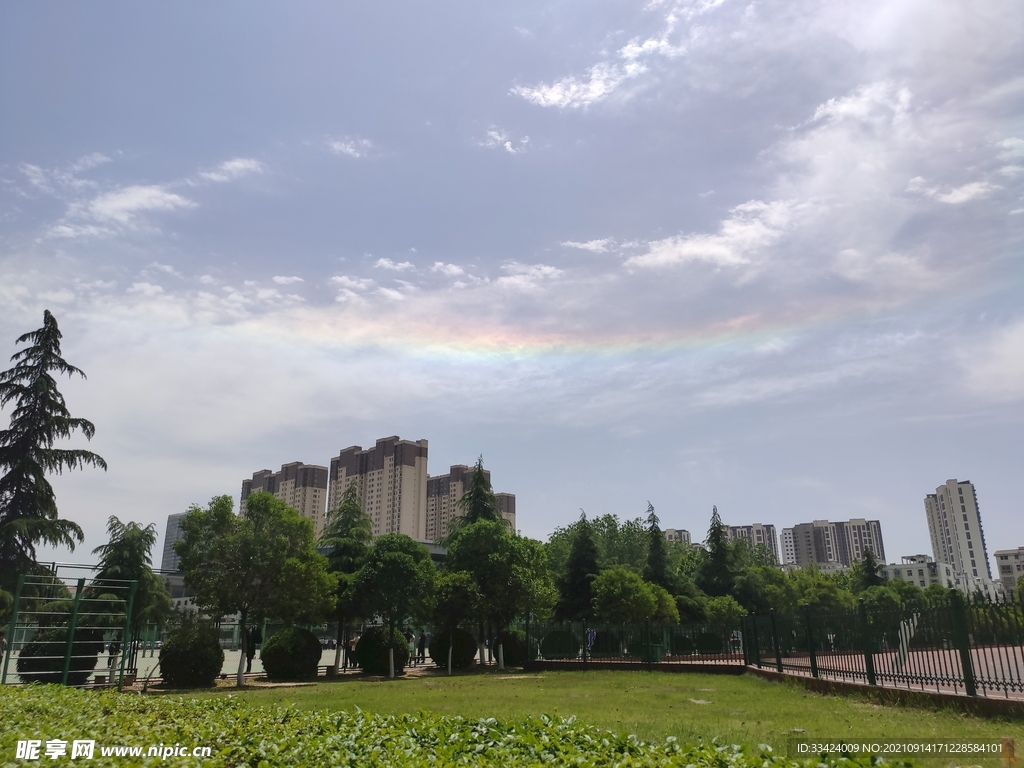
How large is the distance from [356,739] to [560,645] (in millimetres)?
25001

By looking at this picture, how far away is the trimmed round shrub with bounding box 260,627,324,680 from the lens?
25375 mm

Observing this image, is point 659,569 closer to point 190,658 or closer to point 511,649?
point 511,649

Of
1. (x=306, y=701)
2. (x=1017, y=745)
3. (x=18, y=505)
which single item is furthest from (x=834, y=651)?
(x=18, y=505)

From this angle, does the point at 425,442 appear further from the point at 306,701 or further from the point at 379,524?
the point at 306,701

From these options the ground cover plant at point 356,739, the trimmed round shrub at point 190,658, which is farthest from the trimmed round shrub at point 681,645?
the ground cover plant at point 356,739

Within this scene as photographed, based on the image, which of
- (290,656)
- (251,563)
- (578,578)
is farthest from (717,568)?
(251,563)

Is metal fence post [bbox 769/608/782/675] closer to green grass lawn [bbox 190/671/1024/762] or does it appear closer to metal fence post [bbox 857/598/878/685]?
green grass lawn [bbox 190/671/1024/762]

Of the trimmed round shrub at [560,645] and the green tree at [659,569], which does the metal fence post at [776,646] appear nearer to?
the trimmed round shrub at [560,645]

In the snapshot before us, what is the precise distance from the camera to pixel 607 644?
28.9m

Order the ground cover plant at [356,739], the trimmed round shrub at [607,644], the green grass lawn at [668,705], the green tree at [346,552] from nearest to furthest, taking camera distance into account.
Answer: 1. the ground cover plant at [356,739]
2. the green grass lawn at [668,705]
3. the green tree at [346,552]
4. the trimmed round shrub at [607,644]

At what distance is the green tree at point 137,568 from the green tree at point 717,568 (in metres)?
36.4

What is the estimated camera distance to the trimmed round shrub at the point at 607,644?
28.5 metres

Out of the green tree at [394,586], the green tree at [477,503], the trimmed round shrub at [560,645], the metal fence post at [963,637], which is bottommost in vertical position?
the trimmed round shrub at [560,645]

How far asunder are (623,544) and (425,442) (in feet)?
209
